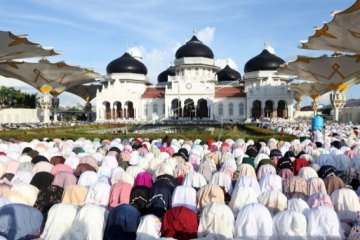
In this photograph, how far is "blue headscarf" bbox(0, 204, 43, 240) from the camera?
18.1ft

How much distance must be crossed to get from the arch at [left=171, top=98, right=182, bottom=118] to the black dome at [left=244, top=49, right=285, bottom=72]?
1093 centimetres

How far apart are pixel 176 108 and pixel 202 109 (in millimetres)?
3683

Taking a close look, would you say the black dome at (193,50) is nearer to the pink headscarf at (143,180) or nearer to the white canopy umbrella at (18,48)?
the white canopy umbrella at (18,48)

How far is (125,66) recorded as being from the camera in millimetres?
51781

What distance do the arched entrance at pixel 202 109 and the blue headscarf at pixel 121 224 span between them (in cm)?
4213

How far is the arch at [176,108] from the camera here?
46.8 m

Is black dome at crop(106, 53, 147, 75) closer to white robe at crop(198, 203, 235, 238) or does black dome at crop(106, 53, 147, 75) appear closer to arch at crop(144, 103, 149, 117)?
arch at crop(144, 103, 149, 117)

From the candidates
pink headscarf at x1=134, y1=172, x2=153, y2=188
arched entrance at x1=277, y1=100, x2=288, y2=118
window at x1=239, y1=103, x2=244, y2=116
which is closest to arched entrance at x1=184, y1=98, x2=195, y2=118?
window at x1=239, y1=103, x2=244, y2=116

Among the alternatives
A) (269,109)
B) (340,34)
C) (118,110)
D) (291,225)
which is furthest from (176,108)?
(291,225)

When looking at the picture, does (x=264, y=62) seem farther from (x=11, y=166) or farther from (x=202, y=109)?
(x=11, y=166)

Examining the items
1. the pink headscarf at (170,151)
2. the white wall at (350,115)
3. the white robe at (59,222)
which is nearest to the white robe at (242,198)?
the white robe at (59,222)

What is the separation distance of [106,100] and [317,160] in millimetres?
40590

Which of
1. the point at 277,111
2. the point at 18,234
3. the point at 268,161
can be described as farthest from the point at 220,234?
the point at 277,111

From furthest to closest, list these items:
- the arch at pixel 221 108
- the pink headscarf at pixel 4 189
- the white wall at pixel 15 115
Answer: the arch at pixel 221 108 < the white wall at pixel 15 115 < the pink headscarf at pixel 4 189
